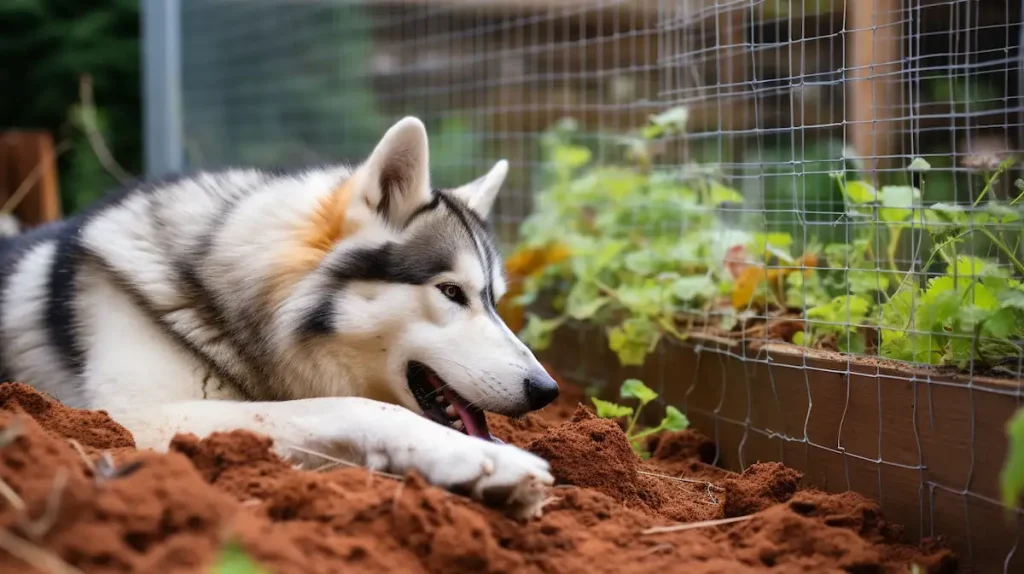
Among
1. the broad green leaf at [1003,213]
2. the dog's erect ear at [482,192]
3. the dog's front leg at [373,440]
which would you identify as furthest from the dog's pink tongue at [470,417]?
the broad green leaf at [1003,213]

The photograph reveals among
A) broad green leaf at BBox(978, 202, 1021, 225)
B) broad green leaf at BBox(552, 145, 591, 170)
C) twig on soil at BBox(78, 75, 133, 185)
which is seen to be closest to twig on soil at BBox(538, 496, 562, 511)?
broad green leaf at BBox(978, 202, 1021, 225)

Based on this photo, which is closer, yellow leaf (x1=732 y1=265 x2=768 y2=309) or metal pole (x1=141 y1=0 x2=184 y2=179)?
yellow leaf (x1=732 y1=265 x2=768 y2=309)

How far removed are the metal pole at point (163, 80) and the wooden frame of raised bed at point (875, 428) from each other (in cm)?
553

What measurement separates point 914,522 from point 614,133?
2906mm

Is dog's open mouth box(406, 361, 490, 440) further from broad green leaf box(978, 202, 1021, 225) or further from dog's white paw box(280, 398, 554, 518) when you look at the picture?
broad green leaf box(978, 202, 1021, 225)

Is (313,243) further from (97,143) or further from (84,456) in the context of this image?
(97,143)

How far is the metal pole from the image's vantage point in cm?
721

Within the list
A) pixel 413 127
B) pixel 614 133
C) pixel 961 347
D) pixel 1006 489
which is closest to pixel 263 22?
pixel 614 133

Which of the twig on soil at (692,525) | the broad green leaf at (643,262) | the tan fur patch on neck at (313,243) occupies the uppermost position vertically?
the tan fur patch on neck at (313,243)

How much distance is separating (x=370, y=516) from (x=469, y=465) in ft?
0.85

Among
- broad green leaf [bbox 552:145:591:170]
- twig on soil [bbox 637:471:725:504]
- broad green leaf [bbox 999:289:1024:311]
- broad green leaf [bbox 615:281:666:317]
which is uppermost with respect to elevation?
broad green leaf [bbox 552:145:591:170]

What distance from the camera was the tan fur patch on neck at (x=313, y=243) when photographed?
8.05ft

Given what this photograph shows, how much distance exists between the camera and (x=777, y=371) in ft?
8.66

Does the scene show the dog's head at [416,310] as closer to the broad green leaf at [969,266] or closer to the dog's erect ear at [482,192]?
the dog's erect ear at [482,192]
